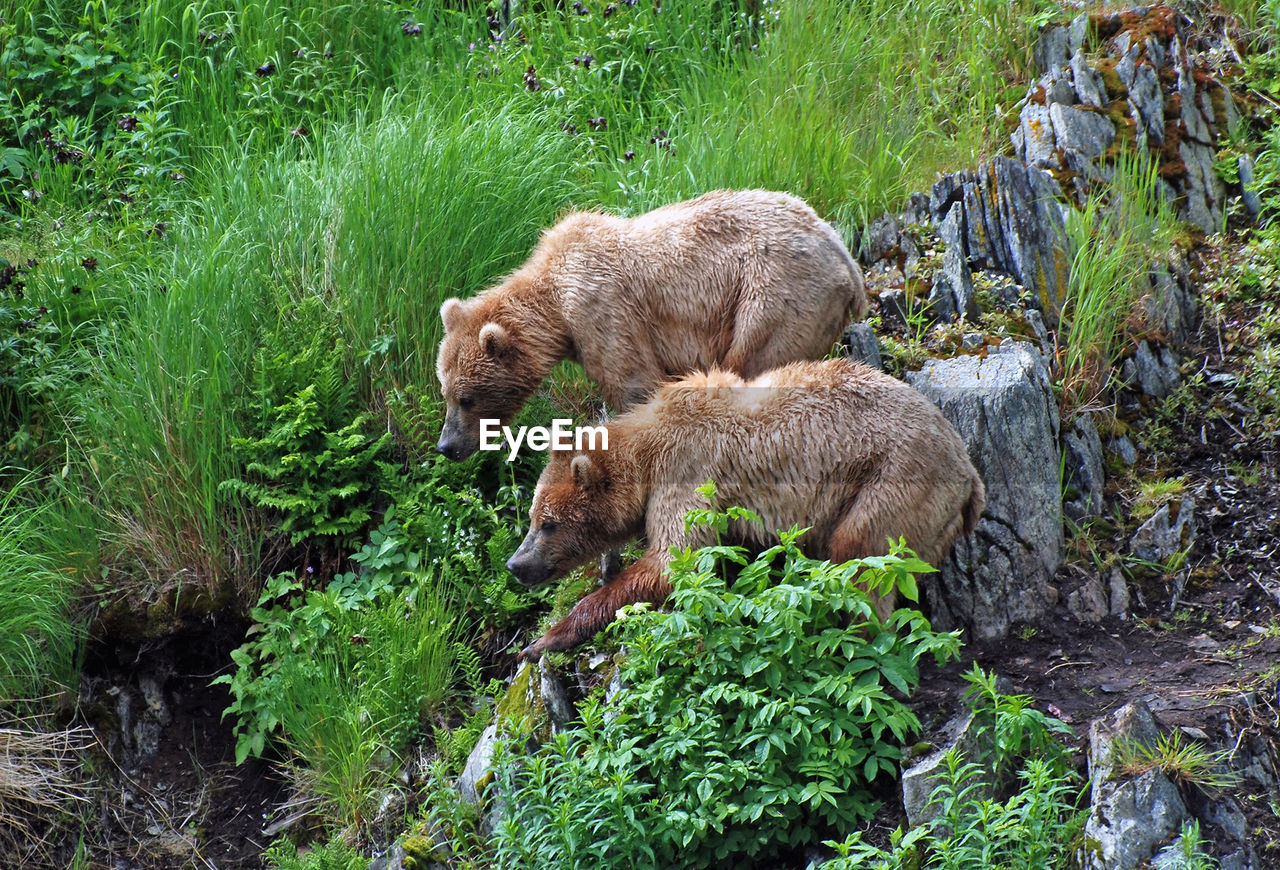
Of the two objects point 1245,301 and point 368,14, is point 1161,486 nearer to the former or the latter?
point 1245,301

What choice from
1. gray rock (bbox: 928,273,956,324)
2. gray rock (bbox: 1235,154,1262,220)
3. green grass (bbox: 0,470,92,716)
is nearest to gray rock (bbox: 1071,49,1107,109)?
gray rock (bbox: 1235,154,1262,220)

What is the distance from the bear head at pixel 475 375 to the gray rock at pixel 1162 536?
310cm

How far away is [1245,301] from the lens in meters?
7.05

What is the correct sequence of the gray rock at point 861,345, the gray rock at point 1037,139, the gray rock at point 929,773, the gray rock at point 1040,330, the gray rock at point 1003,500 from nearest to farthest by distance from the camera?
the gray rock at point 929,773 < the gray rock at point 1003,500 < the gray rock at point 861,345 < the gray rock at point 1040,330 < the gray rock at point 1037,139

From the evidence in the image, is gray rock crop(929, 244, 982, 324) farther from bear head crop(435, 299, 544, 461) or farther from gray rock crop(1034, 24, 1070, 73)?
gray rock crop(1034, 24, 1070, 73)

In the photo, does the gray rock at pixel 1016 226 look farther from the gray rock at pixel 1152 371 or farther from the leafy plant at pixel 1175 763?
the leafy plant at pixel 1175 763

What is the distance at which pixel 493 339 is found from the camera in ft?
19.2

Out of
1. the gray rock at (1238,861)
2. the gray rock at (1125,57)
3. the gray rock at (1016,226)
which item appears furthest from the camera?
the gray rock at (1125,57)

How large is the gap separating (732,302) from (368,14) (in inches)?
233

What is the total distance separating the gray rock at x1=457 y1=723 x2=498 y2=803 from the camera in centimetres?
496

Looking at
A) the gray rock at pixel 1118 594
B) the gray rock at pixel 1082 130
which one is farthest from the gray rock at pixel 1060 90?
the gray rock at pixel 1118 594

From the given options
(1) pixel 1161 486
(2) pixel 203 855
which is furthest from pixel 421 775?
(1) pixel 1161 486

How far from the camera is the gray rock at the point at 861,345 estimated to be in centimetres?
609

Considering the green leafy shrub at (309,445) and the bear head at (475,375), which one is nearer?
the bear head at (475,375)
